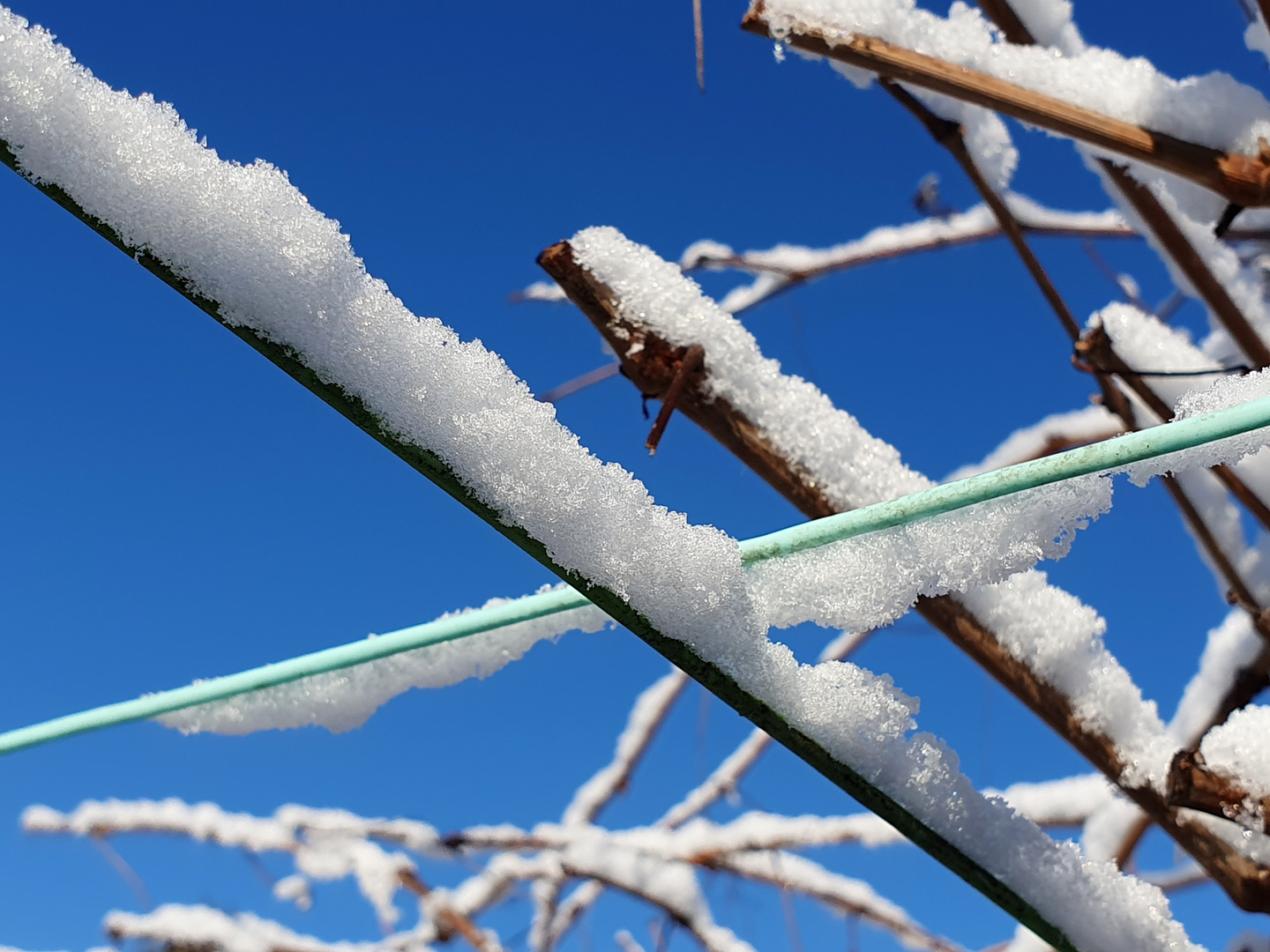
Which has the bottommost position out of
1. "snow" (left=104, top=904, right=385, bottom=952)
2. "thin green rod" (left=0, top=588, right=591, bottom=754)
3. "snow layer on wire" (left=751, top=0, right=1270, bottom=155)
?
"snow" (left=104, top=904, right=385, bottom=952)

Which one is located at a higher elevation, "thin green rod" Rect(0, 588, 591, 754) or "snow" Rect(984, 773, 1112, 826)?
"snow" Rect(984, 773, 1112, 826)

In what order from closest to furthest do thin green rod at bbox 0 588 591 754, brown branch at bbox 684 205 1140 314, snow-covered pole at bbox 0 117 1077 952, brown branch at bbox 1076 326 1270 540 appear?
snow-covered pole at bbox 0 117 1077 952 < thin green rod at bbox 0 588 591 754 < brown branch at bbox 1076 326 1270 540 < brown branch at bbox 684 205 1140 314

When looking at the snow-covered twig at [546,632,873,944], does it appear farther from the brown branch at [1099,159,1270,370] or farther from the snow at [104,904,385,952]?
the brown branch at [1099,159,1270,370]

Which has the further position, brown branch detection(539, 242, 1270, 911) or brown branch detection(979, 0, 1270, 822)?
brown branch detection(979, 0, 1270, 822)

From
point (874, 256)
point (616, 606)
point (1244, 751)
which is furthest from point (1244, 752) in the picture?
point (874, 256)

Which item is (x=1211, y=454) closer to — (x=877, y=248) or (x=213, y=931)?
(x=877, y=248)

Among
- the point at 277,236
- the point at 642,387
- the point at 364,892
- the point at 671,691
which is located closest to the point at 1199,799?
the point at 642,387

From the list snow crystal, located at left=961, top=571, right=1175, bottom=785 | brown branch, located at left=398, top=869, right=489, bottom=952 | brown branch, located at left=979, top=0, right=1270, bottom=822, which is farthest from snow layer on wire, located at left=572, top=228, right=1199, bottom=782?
brown branch, located at left=398, top=869, right=489, bottom=952

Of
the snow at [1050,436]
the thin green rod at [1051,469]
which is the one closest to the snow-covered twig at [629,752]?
the snow at [1050,436]
